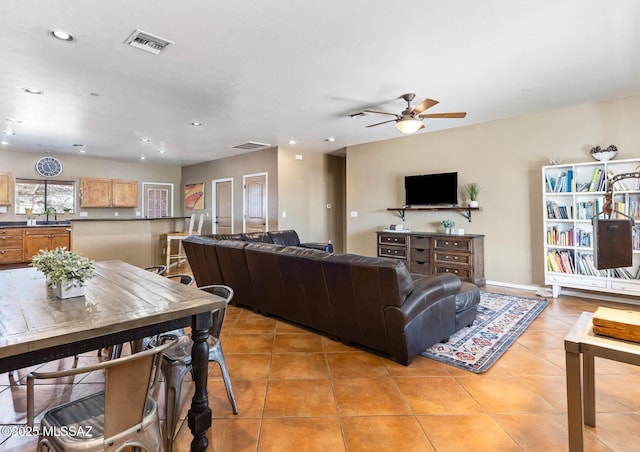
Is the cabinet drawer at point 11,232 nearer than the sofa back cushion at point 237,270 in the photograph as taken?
No

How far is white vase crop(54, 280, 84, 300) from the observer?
5.55 ft

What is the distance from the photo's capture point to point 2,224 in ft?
23.3

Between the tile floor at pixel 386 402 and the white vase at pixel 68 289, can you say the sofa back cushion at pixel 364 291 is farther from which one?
the white vase at pixel 68 289

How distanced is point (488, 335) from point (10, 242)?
9.26 m

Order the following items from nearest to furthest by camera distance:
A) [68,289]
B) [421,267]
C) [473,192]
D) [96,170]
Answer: [68,289] < [473,192] < [421,267] < [96,170]

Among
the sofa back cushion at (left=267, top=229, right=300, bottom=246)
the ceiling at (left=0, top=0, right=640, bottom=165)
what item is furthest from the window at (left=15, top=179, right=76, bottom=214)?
the sofa back cushion at (left=267, top=229, right=300, bottom=246)

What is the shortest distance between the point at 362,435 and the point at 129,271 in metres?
2.02

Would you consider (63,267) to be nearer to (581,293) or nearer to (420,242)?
(420,242)

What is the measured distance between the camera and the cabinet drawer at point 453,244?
489 centimetres

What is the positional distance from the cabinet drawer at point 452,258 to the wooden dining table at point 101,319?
4239 mm

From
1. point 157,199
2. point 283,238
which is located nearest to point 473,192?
point 283,238

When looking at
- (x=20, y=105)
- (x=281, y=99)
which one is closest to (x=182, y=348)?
(x=281, y=99)

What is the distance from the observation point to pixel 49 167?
25.5 ft

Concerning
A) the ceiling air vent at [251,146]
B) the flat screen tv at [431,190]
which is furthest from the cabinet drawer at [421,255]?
the ceiling air vent at [251,146]
